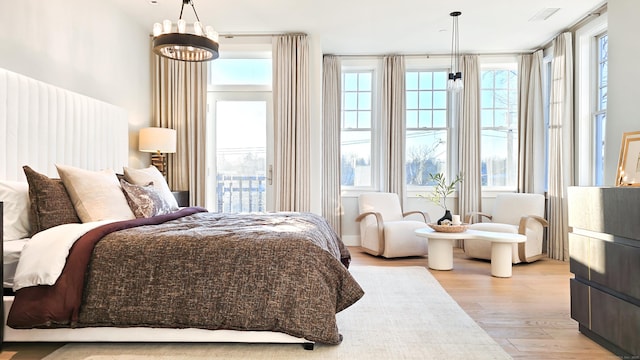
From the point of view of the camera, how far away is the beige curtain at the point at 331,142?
6.08 meters

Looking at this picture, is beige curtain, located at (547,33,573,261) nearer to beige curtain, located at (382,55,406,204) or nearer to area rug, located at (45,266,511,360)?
beige curtain, located at (382,55,406,204)

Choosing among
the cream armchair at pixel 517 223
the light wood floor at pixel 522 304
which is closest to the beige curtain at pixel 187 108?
the light wood floor at pixel 522 304

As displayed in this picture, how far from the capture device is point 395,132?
6.03 metres

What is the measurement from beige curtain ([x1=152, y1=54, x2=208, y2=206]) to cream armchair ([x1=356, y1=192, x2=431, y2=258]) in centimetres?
208

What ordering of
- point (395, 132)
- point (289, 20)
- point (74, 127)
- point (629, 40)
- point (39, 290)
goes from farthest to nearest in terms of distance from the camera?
point (395, 132) < point (289, 20) < point (74, 127) < point (629, 40) < point (39, 290)

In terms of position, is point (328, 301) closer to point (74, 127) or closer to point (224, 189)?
point (74, 127)

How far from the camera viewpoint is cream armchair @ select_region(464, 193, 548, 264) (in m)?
4.79

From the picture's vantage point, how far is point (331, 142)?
239 inches

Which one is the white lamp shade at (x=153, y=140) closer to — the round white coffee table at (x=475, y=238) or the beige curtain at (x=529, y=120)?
the round white coffee table at (x=475, y=238)

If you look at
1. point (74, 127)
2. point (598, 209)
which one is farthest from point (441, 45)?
point (74, 127)

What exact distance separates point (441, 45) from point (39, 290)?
5227 mm

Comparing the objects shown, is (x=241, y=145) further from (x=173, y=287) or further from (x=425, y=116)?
(x=173, y=287)

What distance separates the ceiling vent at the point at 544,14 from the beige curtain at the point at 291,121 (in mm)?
2564

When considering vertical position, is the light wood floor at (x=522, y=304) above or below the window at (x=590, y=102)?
below
